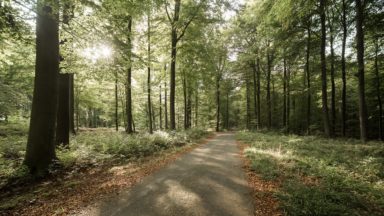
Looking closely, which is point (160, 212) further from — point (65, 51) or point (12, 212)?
point (65, 51)

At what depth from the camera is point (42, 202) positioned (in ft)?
17.7

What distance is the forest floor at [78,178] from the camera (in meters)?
5.28

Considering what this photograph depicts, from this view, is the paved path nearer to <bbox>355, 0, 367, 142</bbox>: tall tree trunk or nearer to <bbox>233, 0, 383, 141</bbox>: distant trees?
<bbox>233, 0, 383, 141</bbox>: distant trees

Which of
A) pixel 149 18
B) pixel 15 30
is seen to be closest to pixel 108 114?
pixel 149 18

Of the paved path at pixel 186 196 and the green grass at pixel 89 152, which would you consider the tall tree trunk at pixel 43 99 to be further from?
the paved path at pixel 186 196

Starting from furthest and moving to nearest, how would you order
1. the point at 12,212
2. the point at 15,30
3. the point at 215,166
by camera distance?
the point at 215,166 → the point at 15,30 → the point at 12,212

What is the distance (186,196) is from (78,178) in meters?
4.22

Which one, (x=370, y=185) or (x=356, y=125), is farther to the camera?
(x=356, y=125)

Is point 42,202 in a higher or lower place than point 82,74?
lower

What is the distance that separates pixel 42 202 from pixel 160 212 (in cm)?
313

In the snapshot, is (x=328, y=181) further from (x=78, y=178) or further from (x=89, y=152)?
(x=89, y=152)

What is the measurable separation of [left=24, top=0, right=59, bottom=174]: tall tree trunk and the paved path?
3561 mm

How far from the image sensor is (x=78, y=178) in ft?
24.3

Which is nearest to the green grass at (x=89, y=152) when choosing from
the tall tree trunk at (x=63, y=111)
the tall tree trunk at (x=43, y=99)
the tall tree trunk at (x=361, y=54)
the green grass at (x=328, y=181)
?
the tall tree trunk at (x=43, y=99)
